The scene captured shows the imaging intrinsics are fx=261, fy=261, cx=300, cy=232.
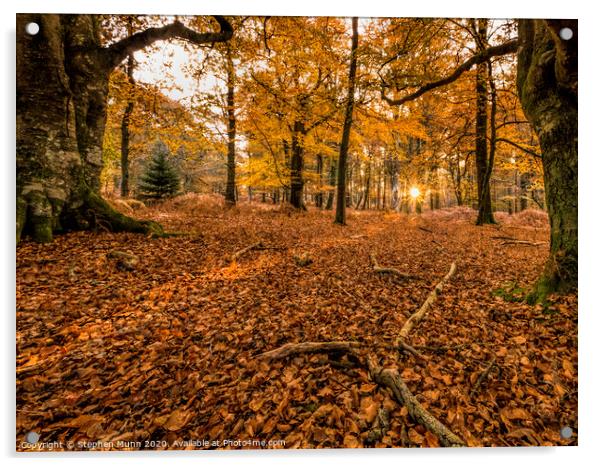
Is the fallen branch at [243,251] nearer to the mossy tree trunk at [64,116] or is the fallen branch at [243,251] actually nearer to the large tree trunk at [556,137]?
the mossy tree trunk at [64,116]

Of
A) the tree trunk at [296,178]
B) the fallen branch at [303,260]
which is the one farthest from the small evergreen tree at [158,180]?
the fallen branch at [303,260]

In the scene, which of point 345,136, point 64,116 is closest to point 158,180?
point 345,136

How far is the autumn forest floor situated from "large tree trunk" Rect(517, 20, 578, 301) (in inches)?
→ 15.0

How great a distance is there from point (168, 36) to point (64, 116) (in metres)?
1.95

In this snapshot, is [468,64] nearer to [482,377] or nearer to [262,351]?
[482,377]

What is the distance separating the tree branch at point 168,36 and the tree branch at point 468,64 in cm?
325

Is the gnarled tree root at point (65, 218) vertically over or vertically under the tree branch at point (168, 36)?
under

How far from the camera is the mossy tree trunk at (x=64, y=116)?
3326mm

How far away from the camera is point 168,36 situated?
4.02 m

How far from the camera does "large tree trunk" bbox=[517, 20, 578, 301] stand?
2830mm

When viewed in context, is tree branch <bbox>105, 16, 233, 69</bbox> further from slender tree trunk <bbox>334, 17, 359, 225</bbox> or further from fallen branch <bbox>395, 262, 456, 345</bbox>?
fallen branch <bbox>395, 262, 456, 345</bbox>

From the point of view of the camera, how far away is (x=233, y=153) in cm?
1079

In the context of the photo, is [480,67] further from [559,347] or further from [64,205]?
[64,205]

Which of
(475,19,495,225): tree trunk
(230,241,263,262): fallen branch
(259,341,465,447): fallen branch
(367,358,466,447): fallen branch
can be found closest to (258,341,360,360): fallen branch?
(259,341,465,447): fallen branch
